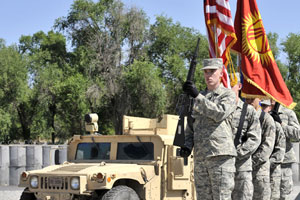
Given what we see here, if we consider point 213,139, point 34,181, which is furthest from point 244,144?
point 34,181

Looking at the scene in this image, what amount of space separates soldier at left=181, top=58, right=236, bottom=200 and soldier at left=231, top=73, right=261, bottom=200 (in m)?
0.33


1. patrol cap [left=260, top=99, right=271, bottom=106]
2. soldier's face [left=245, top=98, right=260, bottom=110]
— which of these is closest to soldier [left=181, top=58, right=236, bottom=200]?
soldier's face [left=245, top=98, right=260, bottom=110]

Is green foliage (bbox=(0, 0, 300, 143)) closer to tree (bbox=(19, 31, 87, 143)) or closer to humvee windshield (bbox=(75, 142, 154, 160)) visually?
tree (bbox=(19, 31, 87, 143))

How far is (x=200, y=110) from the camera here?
4.51 meters

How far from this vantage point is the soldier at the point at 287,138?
6863 mm

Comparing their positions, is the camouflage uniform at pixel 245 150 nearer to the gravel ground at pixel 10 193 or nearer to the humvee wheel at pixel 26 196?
the humvee wheel at pixel 26 196

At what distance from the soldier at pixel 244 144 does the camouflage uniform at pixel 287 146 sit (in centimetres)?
189

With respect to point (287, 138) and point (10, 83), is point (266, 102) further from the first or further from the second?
point (10, 83)

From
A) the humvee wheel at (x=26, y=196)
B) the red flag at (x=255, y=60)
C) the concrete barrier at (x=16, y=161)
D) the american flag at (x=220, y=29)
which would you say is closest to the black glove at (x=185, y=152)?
the red flag at (x=255, y=60)

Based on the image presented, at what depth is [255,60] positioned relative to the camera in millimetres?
7266

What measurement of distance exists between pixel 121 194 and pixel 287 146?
7.99ft

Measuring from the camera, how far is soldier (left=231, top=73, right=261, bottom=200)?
4.89 m

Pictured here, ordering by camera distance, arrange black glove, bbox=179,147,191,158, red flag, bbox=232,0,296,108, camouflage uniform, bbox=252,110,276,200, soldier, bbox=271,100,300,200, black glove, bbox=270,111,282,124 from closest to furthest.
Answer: black glove, bbox=179,147,191,158
camouflage uniform, bbox=252,110,276,200
black glove, bbox=270,111,282,124
soldier, bbox=271,100,300,200
red flag, bbox=232,0,296,108

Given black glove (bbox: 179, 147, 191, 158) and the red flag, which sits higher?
the red flag
